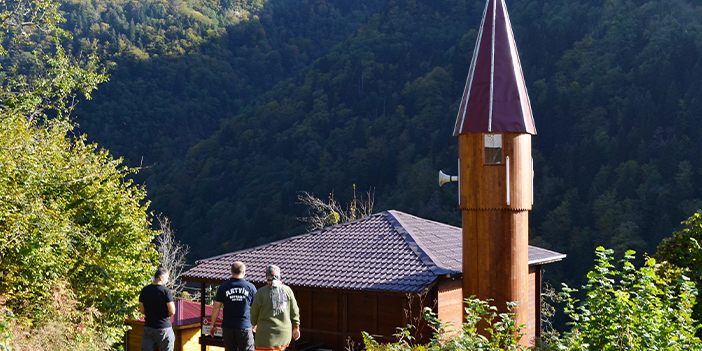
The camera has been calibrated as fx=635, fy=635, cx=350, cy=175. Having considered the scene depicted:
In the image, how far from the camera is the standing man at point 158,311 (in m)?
7.74

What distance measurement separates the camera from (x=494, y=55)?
12.4 meters

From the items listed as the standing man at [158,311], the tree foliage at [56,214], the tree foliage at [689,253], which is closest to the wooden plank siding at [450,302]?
the tree foliage at [689,253]

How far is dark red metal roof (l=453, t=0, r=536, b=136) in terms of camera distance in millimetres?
12107

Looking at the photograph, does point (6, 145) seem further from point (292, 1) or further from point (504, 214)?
point (292, 1)

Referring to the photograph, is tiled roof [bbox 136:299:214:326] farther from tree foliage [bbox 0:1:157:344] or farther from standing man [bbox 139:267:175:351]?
standing man [bbox 139:267:175:351]

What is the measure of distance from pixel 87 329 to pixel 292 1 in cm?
7323

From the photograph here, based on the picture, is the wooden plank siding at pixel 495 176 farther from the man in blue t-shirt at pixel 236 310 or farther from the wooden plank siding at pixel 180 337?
the wooden plank siding at pixel 180 337

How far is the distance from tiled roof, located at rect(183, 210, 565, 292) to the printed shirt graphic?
19.5 ft

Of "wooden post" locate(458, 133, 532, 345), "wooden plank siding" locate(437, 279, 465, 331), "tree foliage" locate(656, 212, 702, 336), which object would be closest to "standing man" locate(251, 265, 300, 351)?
"wooden post" locate(458, 133, 532, 345)

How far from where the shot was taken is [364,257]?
15.4 metres

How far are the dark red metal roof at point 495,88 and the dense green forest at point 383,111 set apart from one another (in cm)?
3163

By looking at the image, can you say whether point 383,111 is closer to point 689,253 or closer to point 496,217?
point 496,217

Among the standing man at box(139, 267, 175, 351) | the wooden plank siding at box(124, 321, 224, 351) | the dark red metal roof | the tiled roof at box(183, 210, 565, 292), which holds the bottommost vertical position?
the wooden plank siding at box(124, 321, 224, 351)

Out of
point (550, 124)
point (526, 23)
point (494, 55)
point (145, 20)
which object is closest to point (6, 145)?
point (494, 55)
